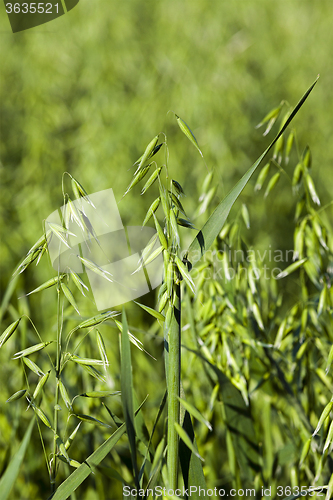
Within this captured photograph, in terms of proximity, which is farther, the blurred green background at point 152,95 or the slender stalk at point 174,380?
the blurred green background at point 152,95

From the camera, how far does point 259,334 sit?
51 centimetres

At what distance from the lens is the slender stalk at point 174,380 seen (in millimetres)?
242

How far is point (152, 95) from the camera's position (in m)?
1.09

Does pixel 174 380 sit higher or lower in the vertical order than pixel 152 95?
lower

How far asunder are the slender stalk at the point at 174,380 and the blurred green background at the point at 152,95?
0.72m

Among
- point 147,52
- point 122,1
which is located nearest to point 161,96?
point 147,52

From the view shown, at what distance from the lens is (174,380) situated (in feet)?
0.81

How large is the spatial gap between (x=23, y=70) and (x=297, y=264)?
1167 millimetres

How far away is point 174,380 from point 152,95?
102 centimetres

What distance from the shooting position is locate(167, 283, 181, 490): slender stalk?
0.80ft

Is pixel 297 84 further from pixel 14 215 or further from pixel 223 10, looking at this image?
pixel 14 215

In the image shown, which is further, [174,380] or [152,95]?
[152,95]

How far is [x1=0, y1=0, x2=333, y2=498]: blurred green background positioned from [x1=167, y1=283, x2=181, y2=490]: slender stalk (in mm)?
718

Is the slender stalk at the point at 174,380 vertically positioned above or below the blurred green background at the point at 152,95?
below
